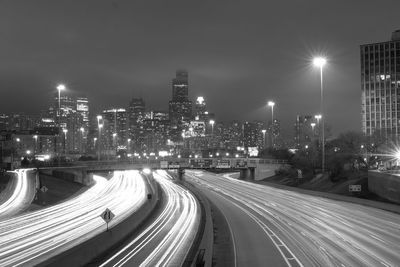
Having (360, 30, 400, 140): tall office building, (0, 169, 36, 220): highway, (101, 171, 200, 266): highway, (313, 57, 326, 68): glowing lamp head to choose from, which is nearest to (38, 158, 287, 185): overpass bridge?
(0, 169, 36, 220): highway

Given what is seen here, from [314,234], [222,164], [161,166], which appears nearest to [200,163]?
[222,164]

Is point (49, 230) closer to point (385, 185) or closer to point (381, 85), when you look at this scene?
point (385, 185)

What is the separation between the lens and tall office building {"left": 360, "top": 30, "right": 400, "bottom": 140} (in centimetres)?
17562

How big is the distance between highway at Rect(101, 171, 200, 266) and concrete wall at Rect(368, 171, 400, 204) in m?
21.1

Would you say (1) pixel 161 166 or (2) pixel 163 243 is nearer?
(2) pixel 163 243

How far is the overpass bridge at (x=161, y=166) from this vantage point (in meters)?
94.1

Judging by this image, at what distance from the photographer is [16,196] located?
208ft

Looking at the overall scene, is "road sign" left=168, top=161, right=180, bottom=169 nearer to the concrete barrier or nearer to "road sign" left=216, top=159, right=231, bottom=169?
"road sign" left=216, top=159, right=231, bottom=169

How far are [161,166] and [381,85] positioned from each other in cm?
10854

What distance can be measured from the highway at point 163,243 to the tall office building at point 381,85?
140474mm

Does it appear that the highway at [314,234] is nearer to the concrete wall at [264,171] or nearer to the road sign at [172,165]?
the road sign at [172,165]

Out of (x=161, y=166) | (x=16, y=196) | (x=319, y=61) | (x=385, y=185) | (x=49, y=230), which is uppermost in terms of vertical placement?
(x=319, y=61)

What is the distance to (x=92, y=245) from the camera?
2669 cm

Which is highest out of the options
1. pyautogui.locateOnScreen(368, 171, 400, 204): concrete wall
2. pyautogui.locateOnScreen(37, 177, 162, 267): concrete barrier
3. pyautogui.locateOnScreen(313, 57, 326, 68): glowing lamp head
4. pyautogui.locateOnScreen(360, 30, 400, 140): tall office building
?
pyautogui.locateOnScreen(360, 30, 400, 140): tall office building
